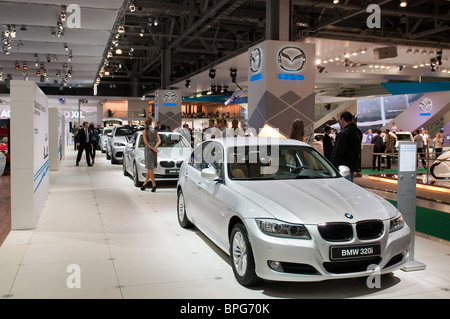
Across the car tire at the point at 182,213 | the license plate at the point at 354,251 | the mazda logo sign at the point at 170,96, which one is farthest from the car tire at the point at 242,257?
the mazda logo sign at the point at 170,96

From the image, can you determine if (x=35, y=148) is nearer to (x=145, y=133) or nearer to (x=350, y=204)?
(x=145, y=133)

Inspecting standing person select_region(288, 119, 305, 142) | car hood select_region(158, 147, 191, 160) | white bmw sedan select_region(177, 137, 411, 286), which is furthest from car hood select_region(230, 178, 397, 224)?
car hood select_region(158, 147, 191, 160)

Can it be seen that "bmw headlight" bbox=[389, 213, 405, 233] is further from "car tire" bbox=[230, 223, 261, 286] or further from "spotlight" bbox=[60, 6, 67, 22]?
"spotlight" bbox=[60, 6, 67, 22]

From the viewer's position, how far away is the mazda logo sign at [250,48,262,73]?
1133 centimetres

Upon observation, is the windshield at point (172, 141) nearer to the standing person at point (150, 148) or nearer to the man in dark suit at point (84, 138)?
the standing person at point (150, 148)

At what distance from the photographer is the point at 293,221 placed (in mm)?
3814

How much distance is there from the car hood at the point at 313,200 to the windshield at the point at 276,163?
23 centimetres

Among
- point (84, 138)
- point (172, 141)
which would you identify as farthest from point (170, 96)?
point (172, 141)

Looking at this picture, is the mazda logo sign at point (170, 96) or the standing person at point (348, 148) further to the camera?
the mazda logo sign at point (170, 96)

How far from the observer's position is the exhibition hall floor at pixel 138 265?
405 cm

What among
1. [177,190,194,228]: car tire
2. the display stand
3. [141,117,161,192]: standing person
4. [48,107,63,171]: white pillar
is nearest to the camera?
the display stand

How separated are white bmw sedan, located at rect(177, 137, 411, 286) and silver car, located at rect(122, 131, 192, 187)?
5444mm

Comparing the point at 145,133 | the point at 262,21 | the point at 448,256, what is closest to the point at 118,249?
the point at 448,256

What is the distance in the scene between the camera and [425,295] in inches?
158
